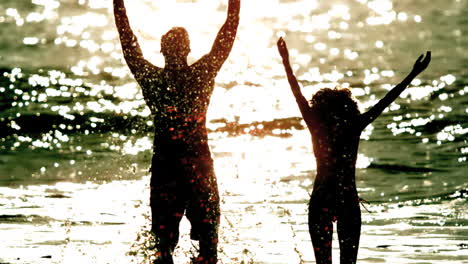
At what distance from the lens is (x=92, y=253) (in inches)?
381

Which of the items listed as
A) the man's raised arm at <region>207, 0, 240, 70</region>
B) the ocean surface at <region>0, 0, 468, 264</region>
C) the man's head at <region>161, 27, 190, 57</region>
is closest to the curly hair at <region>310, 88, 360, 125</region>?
the ocean surface at <region>0, 0, 468, 264</region>

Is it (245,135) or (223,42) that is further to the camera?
(245,135)

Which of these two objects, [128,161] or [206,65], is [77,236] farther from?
[128,161]

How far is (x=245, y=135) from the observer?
22516mm

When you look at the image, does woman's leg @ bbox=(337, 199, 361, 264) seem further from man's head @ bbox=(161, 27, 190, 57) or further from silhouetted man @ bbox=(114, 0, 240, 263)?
man's head @ bbox=(161, 27, 190, 57)

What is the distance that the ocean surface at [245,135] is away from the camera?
10875 mm

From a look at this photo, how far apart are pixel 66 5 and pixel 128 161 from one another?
3310cm

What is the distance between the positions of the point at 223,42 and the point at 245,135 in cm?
1562

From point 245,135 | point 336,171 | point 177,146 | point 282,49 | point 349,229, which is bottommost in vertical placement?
point 349,229

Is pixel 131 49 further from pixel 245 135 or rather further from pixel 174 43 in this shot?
pixel 245 135

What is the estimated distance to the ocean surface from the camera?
10.9 m

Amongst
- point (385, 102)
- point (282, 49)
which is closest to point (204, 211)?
point (282, 49)

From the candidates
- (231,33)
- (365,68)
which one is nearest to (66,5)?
(365,68)

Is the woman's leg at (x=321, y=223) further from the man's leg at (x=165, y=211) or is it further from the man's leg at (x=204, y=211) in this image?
the man's leg at (x=165, y=211)
